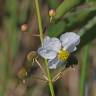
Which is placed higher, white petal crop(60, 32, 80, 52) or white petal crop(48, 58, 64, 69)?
white petal crop(60, 32, 80, 52)

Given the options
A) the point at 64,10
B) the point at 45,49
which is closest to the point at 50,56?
the point at 45,49

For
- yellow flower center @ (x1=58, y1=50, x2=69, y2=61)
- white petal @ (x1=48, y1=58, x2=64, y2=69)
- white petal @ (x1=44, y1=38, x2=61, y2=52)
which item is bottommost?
white petal @ (x1=48, y1=58, x2=64, y2=69)

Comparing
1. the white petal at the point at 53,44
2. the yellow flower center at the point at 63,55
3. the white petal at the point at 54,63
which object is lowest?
the white petal at the point at 54,63

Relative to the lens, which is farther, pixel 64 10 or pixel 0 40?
pixel 0 40

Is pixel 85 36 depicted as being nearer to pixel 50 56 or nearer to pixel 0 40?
pixel 50 56
